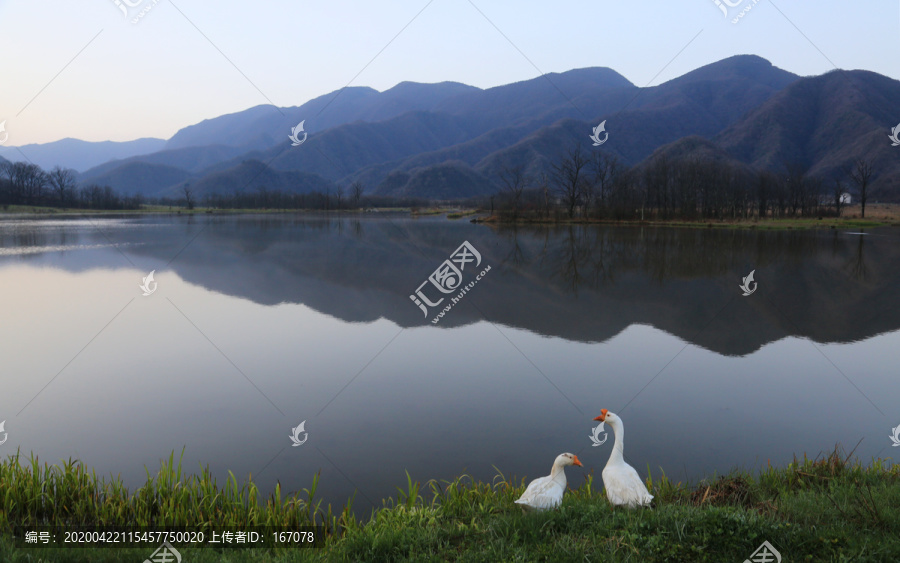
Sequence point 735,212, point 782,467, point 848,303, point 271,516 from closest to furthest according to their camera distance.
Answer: point 271,516, point 782,467, point 848,303, point 735,212

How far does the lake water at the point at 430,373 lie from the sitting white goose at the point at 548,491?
1.32 m

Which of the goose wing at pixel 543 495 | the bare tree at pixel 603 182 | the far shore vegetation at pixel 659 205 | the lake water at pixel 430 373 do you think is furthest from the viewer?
the bare tree at pixel 603 182

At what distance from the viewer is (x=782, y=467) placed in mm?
5848

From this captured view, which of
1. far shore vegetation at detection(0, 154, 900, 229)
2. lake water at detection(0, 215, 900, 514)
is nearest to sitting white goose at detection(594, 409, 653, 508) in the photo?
lake water at detection(0, 215, 900, 514)

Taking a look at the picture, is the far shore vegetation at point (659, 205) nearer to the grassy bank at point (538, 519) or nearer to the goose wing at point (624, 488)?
the grassy bank at point (538, 519)

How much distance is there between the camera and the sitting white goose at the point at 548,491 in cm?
423

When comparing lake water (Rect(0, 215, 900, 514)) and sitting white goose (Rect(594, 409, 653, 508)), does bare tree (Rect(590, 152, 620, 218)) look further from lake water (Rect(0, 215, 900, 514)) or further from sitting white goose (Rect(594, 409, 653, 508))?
sitting white goose (Rect(594, 409, 653, 508))

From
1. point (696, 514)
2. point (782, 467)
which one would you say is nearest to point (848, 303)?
point (782, 467)

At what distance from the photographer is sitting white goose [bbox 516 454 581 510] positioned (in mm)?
4227

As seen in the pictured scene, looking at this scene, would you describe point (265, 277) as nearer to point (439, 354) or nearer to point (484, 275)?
point (484, 275)

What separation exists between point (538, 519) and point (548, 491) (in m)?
0.34

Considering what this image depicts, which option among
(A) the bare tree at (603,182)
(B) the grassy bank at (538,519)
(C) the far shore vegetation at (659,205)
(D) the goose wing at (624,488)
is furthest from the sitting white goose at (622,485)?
(A) the bare tree at (603,182)

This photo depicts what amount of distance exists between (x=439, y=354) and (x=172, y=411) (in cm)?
454

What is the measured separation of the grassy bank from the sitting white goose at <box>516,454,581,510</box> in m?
0.12
